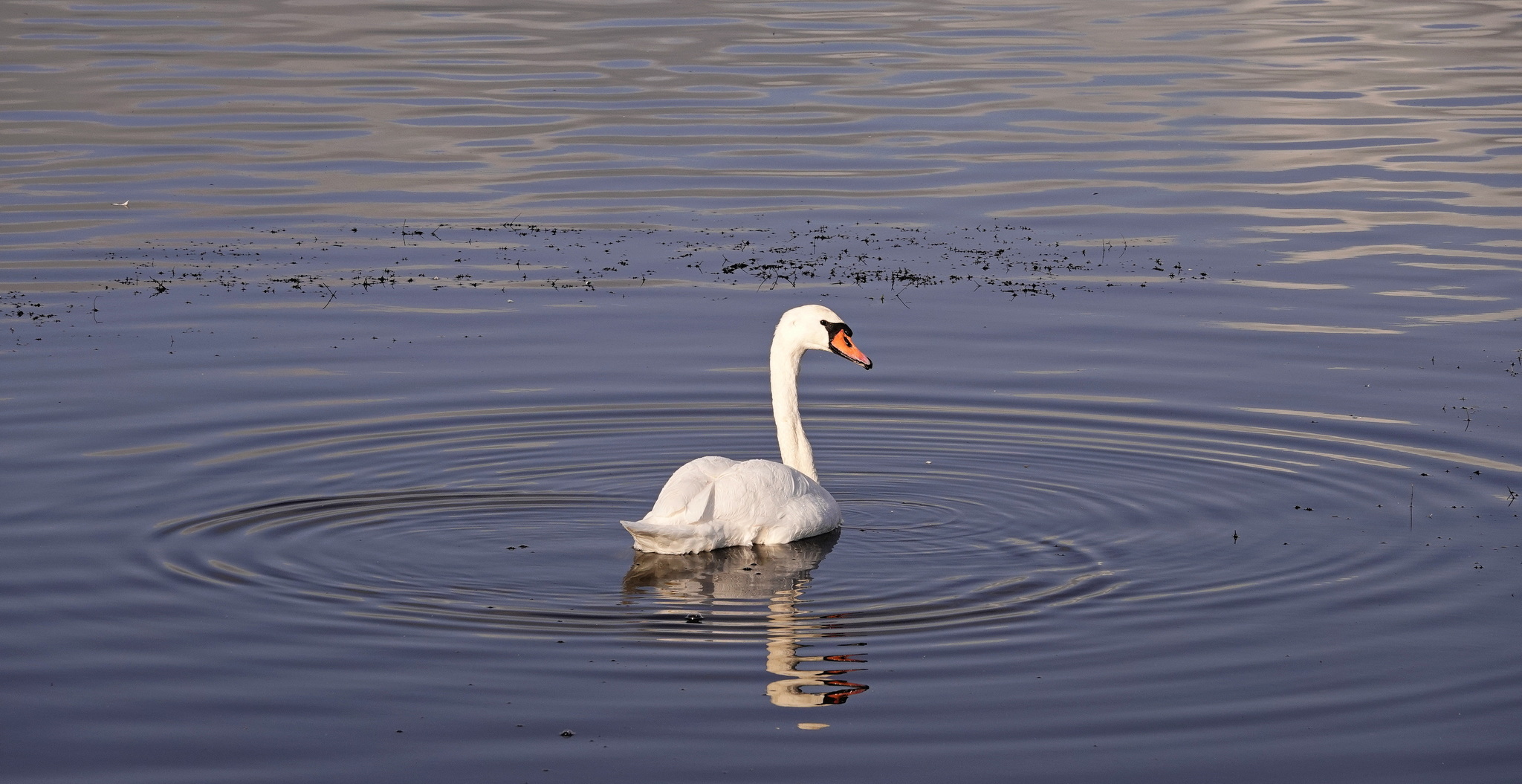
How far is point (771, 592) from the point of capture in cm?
1239

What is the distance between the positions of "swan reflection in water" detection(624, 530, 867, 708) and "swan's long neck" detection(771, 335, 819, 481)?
1.01 meters

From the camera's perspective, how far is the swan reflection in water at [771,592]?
34.4 ft

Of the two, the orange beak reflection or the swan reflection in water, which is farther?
the orange beak reflection

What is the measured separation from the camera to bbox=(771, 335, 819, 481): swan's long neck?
48.4ft

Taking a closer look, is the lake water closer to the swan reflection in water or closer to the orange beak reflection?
the swan reflection in water

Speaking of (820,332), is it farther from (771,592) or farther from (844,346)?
(771,592)

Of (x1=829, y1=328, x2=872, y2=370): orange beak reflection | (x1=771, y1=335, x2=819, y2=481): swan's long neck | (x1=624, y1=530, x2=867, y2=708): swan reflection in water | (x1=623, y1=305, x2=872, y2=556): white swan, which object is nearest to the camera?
(x1=624, y1=530, x2=867, y2=708): swan reflection in water

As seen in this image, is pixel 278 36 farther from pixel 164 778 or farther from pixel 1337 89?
pixel 164 778

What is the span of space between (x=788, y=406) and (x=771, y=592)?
2.76 meters

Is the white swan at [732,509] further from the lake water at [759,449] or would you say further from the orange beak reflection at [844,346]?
the orange beak reflection at [844,346]

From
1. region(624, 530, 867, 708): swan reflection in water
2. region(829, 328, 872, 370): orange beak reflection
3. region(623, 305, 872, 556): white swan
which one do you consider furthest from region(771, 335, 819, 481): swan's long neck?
region(624, 530, 867, 708): swan reflection in water

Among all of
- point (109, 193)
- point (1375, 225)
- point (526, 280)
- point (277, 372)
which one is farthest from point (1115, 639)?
point (109, 193)

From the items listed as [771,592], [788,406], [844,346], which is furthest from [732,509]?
[844,346]

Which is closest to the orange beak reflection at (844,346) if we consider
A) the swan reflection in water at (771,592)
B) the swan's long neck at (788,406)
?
the swan's long neck at (788,406)
